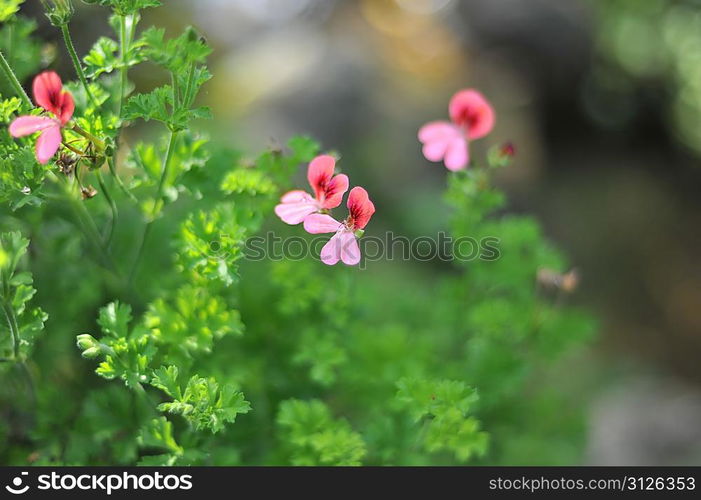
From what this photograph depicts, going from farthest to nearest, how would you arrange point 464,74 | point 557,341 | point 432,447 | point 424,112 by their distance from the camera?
point 464,74 < point 424,112 < point 557,341 < point 432,447

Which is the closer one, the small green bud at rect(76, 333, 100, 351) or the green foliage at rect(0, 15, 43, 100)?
the small green bud at rect(76, 333, 100, 351)

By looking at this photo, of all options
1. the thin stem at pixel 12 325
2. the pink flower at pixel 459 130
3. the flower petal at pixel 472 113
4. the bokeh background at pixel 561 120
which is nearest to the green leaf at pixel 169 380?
the thin stem at pixel 12 325

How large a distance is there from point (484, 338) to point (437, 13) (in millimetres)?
4426

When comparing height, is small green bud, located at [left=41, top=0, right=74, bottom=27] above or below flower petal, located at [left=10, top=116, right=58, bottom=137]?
above

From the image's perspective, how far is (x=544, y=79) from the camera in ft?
16.1

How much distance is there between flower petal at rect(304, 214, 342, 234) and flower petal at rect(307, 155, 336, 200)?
8 centimetres

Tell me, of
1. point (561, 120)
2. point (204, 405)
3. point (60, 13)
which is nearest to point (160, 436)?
point (204, 405)

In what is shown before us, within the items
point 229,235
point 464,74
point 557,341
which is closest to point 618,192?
point 464,74

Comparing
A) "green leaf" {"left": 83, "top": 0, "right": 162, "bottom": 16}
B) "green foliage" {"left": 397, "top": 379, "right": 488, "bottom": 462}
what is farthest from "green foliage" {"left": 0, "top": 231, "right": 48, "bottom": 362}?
"green foliage" {"left": 397, "top": 379, "right": 488, "bottom": 462}

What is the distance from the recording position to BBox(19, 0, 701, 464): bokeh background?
11.3 feet

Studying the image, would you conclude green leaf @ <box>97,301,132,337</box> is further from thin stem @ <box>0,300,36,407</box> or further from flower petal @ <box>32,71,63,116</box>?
flower petal @ <box>32,71,63,116</box>

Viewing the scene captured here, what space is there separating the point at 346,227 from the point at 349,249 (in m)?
0.05

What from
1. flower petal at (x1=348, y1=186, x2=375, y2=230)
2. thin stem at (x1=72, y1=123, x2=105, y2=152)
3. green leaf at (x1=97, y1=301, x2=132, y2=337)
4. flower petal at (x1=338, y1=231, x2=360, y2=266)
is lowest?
green leaf at (x1=97, y1=301, x2=132, y2=337)
